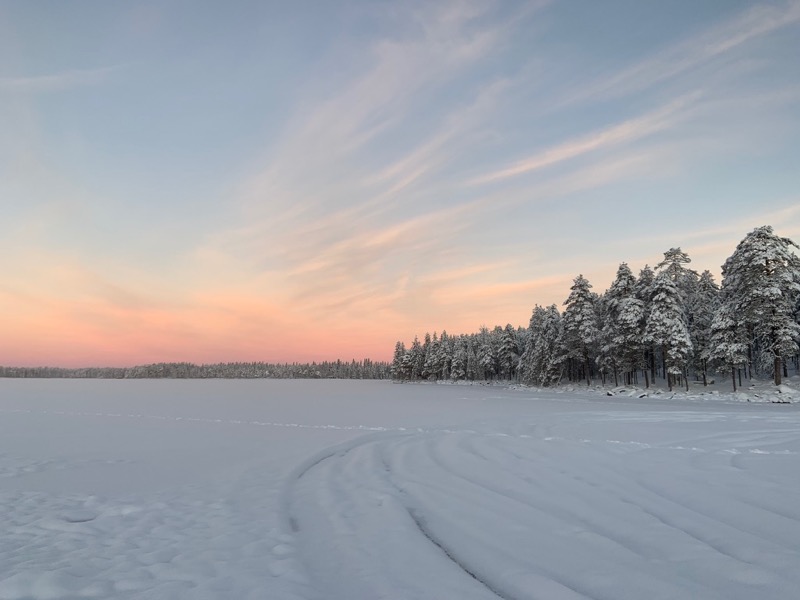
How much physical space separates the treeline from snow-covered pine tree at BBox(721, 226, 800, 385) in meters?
0.07

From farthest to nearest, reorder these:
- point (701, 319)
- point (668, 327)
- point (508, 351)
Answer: point (508, 351) < point (701, 319) < point (668, 327)

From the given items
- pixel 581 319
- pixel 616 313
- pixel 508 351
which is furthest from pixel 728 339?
pixel 508 351

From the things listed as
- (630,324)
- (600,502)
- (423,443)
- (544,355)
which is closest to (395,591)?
(600,502)

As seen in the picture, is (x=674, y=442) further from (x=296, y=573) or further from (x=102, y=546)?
(x=102, y=546)

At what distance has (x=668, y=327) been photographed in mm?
43656

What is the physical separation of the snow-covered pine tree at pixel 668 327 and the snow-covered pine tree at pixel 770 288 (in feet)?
18.9

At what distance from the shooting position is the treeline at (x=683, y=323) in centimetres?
3625

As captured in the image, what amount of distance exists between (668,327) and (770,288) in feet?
31.6

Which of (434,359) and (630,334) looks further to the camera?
(434,359)

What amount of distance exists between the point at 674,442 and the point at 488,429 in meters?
5.88

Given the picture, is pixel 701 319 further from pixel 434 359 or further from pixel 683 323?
pixel 434 359

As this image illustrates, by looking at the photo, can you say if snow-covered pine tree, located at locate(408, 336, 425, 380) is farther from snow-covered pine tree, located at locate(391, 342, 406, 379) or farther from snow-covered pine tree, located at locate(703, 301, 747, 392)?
snow-covered pine tree, located at locate(703, 301, 747, 392)

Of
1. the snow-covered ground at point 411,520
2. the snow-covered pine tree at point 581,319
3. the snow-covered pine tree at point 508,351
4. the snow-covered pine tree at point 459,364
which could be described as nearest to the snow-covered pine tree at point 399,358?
the snow-covered pine tree at point 459,364

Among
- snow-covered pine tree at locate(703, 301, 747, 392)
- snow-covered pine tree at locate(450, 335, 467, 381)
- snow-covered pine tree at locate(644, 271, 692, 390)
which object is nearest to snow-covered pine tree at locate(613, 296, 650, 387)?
snow-covered pine tree at locate(644, 271, 692, 390)
